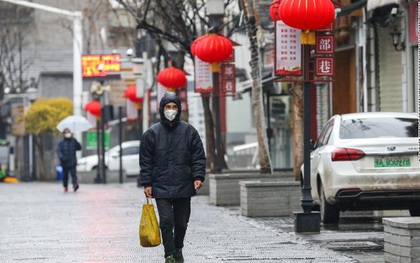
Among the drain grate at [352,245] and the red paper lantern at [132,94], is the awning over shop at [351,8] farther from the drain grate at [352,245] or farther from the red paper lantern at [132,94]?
the red paper lantern at [132,94]

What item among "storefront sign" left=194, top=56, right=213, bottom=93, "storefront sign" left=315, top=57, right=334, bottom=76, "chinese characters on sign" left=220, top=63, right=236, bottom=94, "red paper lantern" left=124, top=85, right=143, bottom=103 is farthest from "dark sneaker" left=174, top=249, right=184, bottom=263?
"red paper lantern" left=124, top=85, right=143, bottom=103

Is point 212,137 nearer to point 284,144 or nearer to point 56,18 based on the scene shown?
point 284,144

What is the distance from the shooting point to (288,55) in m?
18.7

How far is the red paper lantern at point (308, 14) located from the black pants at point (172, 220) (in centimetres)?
486

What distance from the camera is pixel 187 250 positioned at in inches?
598

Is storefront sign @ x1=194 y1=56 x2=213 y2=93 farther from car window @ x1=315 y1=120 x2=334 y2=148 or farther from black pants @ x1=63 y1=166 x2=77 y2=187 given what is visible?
car window @ x1=315 y1=120 x2=334 y2=148

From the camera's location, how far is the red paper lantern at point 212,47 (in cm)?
2627

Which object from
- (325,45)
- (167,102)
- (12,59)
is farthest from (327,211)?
(12,59)

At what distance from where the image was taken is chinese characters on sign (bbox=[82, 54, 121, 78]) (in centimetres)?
4681

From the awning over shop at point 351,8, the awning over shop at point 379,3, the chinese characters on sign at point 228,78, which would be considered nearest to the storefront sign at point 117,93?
Answer: the chinese characters on sign at point 228,78

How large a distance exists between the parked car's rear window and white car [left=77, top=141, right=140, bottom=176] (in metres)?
35.4

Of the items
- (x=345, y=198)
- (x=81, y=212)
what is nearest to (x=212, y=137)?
(x=81, y=212)

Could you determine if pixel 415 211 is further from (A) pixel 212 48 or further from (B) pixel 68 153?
(B) pixel 68 153

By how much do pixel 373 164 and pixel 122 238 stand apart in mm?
3460
